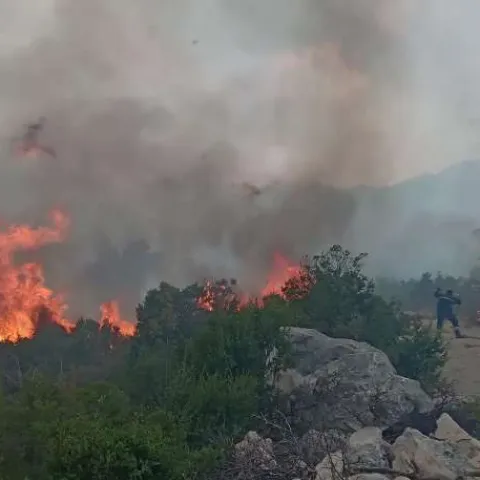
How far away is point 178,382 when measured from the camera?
24.7 m

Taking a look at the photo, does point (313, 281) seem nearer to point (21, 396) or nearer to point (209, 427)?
point (209, 427)

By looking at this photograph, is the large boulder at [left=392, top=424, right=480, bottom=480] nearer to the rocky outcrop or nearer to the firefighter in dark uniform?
the rocky outcrop

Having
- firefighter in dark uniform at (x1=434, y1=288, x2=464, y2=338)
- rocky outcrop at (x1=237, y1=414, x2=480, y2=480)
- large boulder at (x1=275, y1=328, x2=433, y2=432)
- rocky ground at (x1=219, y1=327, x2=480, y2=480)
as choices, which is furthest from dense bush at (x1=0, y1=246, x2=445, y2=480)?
rocky outcrop at (x1=237, y1=414, x2=480, y2=480)

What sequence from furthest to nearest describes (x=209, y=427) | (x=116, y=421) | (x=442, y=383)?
(x=442, y=383)
(x=209, y=427)
(x=116, y=421)

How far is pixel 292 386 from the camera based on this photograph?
2605 cm

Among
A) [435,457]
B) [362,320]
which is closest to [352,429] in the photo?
[435,457]

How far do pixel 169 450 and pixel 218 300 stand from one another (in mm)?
40237

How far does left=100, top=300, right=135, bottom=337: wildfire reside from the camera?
6461 centimetres

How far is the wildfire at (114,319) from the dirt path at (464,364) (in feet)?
101

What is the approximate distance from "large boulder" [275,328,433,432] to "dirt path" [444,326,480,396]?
9090 mm

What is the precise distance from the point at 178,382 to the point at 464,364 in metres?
21.9

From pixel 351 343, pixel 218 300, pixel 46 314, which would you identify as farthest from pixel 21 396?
pixel 46 314

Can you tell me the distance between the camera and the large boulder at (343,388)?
23594mm

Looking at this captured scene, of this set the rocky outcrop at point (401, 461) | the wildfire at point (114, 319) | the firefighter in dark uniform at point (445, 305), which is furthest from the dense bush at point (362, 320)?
the wildfire at point (114, 319)
